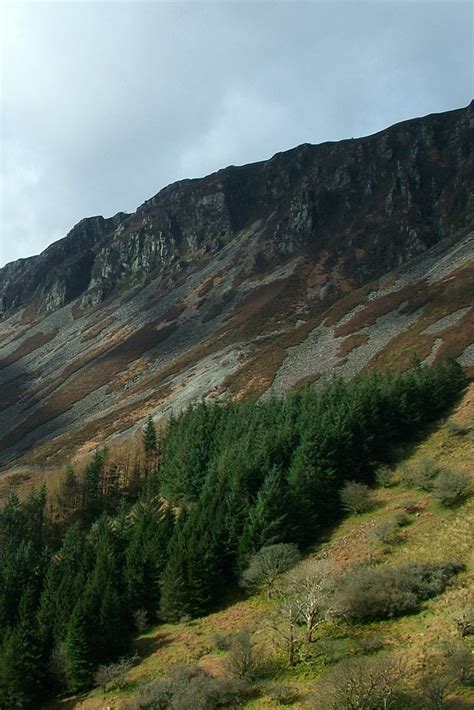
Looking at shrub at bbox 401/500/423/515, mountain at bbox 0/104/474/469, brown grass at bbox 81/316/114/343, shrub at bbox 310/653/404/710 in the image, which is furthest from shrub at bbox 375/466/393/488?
brown grass at bbox 81/316/114/343

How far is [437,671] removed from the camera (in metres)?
20.8

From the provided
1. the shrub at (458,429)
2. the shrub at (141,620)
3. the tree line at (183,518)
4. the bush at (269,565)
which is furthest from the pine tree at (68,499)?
the shrub at (458,429)

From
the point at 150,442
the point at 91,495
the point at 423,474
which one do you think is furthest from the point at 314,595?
the point at 150,442

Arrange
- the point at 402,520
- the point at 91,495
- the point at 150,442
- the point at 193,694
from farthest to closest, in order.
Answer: the point at 150,442
the point at 91,495
the point at 402,520
the point at 193,694

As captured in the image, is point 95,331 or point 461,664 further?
point 95,331

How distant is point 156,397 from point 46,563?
186 ft

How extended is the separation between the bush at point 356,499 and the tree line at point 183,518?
1977 millimetres

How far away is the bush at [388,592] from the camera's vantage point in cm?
2722

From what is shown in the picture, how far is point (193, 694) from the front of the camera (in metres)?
22.3

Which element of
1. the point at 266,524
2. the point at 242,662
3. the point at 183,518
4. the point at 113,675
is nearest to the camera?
the point at 242,662

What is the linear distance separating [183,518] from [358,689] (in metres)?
30.0

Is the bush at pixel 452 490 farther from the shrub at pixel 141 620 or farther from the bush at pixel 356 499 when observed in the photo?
the shrub at pixel 141 620

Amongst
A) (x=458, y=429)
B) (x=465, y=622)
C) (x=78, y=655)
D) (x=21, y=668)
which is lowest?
(x=458, y=429)

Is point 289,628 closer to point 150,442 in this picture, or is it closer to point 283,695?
point 283,695
